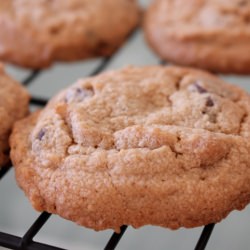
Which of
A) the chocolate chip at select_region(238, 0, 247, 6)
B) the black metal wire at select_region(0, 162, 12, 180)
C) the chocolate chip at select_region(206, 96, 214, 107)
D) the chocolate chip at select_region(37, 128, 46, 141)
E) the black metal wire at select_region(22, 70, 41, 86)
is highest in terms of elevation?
the chocolate chip at select_region(37, 128, 46, 141)

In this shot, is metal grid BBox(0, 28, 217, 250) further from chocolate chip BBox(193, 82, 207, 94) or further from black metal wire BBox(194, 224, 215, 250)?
chocolate chip BBox(193, 82, 207, 94)

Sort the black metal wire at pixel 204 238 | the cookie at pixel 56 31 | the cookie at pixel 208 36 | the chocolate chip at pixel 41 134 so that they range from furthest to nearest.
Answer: the cookie at pixel 56 31 → the cookie at pixel 208 36 → the chocolate chip at pixel 41 134 → the black metal wire at pixel 204 238

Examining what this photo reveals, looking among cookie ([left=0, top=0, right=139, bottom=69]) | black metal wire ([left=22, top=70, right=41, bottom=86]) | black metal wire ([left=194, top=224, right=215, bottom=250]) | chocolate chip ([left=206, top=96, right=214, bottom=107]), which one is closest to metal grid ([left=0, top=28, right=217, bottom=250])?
black metal wire ([left=194, top=224, right=215, bottom=250])

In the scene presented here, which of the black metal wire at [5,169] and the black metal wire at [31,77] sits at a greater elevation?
the black metal wire at [5,169]

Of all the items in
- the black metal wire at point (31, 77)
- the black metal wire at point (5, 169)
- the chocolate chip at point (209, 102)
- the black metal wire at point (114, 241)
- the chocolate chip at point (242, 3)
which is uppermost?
the black metal wire at point (5, 169)

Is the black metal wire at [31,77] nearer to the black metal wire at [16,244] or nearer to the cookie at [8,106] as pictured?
the cookie at [8,106]

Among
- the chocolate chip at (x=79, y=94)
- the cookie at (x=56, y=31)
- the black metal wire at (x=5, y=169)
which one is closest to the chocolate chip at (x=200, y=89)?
the chocolate chip at (x=79, y=94)
